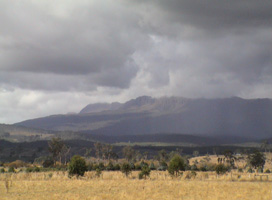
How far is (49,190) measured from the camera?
34.4 metres

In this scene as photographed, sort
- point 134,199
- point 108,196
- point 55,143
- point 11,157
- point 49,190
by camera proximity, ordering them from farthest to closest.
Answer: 1. point 11,157
2. point 55,143
3. point 49,190
4. point 108,196
5. point 134,199

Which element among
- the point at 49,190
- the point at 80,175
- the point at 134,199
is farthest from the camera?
the point at 80,175

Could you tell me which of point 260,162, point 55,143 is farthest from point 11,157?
point 260,162

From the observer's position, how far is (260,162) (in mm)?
101500

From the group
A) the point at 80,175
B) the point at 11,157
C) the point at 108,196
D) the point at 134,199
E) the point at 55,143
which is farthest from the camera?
the point at 11,157

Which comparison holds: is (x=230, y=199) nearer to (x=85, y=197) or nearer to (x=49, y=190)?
(x=85, y=197)

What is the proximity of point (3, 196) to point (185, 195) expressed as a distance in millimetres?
17333

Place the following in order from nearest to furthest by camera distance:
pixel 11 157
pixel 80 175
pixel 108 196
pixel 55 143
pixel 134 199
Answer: pixel 134 199 → pixel 108 196 → pixel 80 175 → pixel 55 143 → pixel 11 157

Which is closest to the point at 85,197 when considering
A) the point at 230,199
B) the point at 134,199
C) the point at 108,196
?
the point at 108,196

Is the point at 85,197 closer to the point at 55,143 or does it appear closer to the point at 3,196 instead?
the point at 3,196

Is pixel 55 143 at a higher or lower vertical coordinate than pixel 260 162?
higher

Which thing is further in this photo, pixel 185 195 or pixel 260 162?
pixel 260 162

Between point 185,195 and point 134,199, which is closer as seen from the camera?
point 134,199

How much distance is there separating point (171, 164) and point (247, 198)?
25.3 meters
